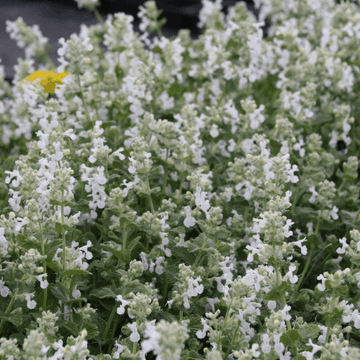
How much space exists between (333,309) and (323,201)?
743 millimetres

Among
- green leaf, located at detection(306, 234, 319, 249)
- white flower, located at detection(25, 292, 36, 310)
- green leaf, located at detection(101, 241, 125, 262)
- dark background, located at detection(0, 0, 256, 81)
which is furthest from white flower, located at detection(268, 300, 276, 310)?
dark background, located at detection(0, 0, 256, 81)

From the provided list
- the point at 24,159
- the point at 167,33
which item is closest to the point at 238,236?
the point at 24,159

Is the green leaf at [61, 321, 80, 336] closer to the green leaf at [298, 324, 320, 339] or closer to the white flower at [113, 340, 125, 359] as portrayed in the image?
the white flower at [113, 340, 125, 359]

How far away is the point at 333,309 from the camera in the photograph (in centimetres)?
200

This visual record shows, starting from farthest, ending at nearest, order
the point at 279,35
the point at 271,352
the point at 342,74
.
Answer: the point at 279,35
the point at 342,74
the point at 271,352

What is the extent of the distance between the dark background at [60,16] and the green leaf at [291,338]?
13.8ft

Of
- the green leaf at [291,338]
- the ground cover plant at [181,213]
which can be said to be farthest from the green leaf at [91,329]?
the green leaf at [291,338]

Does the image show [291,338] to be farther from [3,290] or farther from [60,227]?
[3,290]

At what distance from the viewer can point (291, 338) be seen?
1845mm

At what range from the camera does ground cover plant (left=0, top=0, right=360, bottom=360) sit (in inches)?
75.9

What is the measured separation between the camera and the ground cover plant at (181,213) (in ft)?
6.33

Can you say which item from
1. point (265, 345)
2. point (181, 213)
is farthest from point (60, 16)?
point (265, 345)

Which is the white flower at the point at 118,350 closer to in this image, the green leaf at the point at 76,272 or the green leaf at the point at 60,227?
the green leaf at the point at 76,272

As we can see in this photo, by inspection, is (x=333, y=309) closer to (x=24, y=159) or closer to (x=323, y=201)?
(x=323, y=201)
